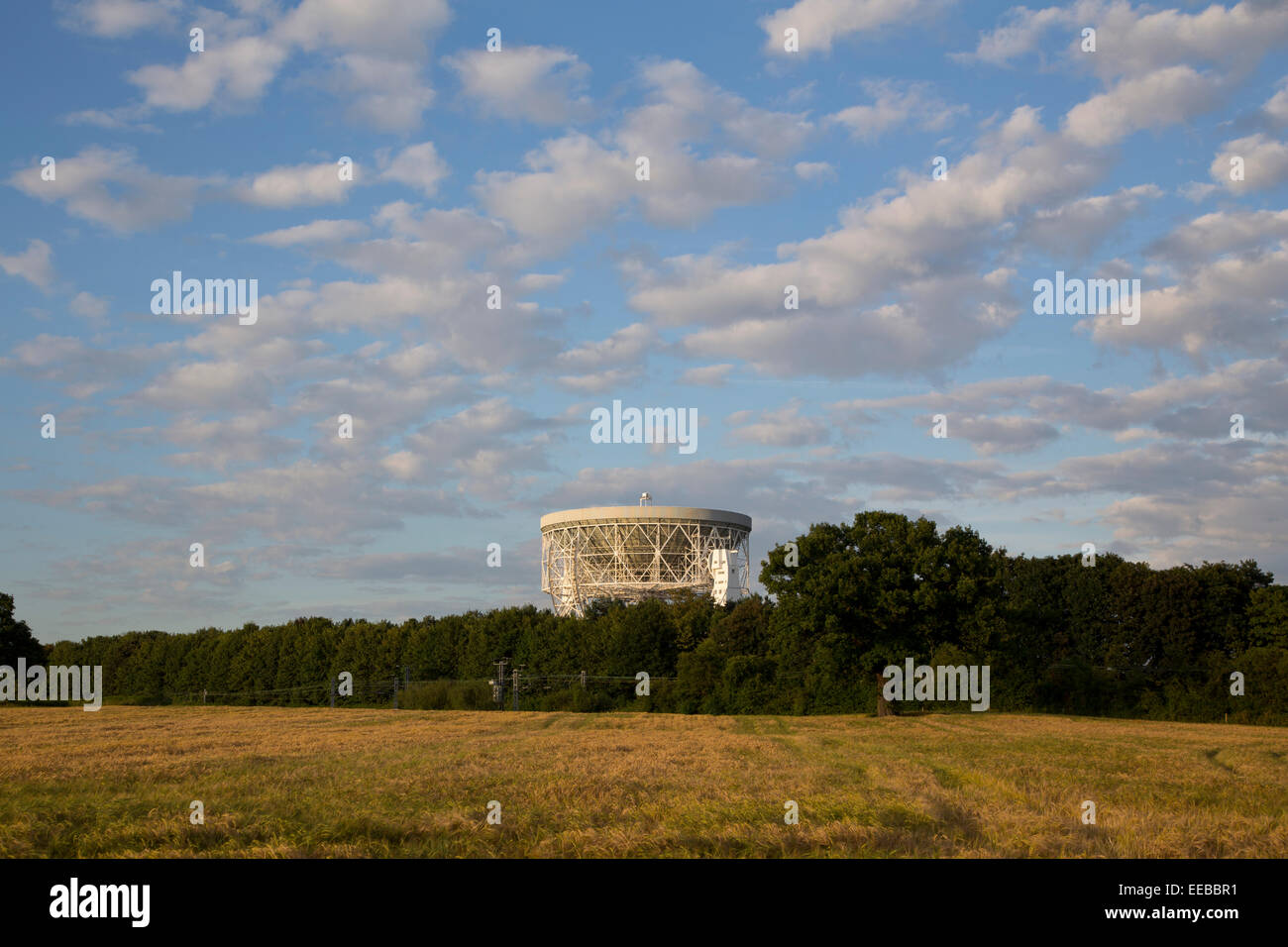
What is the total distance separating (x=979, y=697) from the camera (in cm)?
5244

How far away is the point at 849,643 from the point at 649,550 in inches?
1156

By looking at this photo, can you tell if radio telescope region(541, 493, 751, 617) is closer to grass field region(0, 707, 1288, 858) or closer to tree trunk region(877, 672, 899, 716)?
tree trunk region(877, 672, 899, 716)

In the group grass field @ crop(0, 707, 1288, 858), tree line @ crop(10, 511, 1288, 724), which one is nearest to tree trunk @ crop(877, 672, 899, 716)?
tree line @ crop(10, 511, 1288, 724)

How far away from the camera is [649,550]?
7775 centimetres

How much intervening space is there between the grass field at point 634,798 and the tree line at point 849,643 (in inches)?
870

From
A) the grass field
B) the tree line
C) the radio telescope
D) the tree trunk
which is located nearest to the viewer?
the grass field

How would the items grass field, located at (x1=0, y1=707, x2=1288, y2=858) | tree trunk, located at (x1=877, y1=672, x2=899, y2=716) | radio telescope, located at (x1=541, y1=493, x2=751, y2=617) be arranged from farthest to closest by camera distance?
radio telescope, located at (x1=541, y1=493, x2=751, y2=617) → tree trunk, located at (x1=877, y1=672, x2=899, y2=716) → grass field, located at (x1=0, y1=707, x2=1288, y2=858)

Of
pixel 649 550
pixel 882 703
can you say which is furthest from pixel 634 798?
pixel 649 550

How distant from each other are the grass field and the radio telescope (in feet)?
161

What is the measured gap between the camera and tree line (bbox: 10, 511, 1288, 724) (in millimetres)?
49812

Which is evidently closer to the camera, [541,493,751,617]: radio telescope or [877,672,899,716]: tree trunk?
[877,672,899,716]: tree trunk

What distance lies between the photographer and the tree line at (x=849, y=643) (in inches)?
1961
